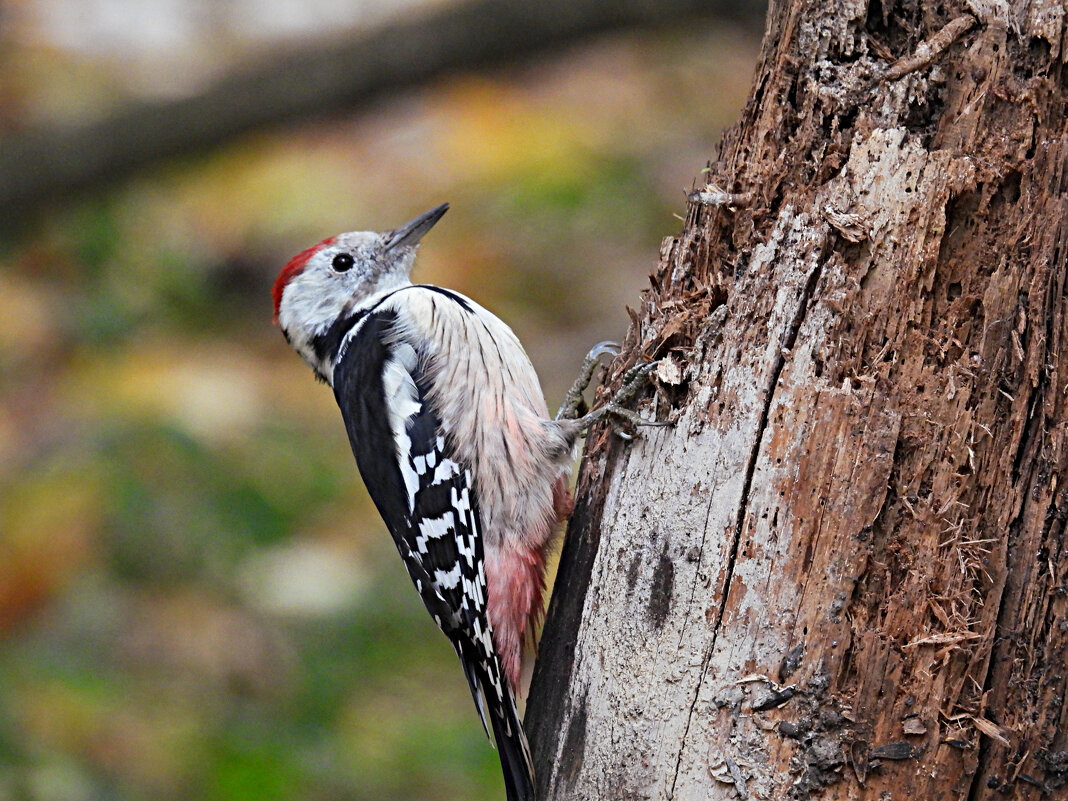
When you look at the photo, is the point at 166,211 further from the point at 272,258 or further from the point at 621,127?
the point at 621,127

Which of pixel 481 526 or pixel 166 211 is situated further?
pixel 166 211

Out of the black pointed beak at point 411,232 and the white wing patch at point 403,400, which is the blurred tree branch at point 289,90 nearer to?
the black pointed beak at point 411,232

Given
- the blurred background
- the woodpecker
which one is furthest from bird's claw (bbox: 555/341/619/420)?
the blurred background

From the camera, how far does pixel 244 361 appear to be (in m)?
6.23

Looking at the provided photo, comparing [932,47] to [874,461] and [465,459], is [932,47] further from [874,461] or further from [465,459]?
[465,459]

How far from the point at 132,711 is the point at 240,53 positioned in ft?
12.8

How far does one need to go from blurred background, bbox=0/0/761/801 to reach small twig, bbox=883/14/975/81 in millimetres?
3129

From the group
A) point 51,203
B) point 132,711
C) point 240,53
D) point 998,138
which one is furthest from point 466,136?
point 998,138

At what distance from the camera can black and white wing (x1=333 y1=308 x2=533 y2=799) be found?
3338 mm

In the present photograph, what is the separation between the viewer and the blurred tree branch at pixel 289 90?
5828mm

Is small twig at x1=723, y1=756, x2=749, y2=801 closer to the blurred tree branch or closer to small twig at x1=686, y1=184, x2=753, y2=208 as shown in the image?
small twig at x1=686, y1=184, x2=753, y2=208

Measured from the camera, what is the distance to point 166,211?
639 centimetres

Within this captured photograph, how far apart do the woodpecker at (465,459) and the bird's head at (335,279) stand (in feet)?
0.96

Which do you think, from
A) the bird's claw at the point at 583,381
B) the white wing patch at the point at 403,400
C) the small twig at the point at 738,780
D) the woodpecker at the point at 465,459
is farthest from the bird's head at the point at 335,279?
the small twig at the point at 738,780
